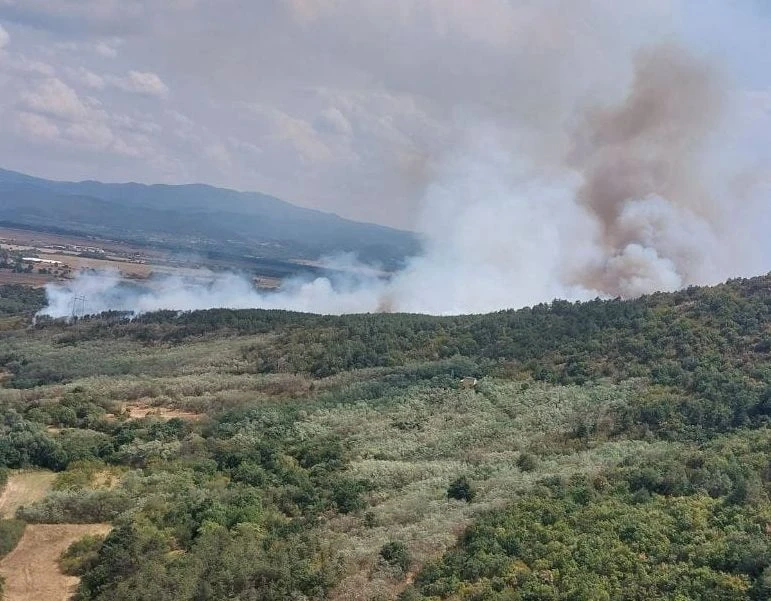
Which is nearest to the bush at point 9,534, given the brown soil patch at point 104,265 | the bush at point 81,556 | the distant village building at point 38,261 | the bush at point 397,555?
the bush at point 81,556

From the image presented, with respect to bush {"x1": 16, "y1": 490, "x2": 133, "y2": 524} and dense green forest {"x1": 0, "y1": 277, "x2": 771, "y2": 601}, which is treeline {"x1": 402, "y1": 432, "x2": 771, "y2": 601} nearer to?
dense green forest {"x1": 0, "y1": 277, "x2": 771, "y2": 601}

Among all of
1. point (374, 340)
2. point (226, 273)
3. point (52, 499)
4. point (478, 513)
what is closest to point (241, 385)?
point (374, 340)

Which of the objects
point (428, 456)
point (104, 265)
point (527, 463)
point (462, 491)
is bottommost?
point (428, 456)

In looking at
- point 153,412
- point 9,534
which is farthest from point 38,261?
point 9,534

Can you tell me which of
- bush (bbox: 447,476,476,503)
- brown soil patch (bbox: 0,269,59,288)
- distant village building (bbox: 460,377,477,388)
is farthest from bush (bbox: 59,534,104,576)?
brown soil patch (bbox: 0,269,59,288)

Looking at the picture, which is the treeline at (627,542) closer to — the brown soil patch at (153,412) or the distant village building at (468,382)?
the distant village building at (468,382)

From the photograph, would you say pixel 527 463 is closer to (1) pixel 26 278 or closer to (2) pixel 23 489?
(2) pixel 23 489

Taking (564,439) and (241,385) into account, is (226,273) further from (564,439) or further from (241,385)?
(564,439)
